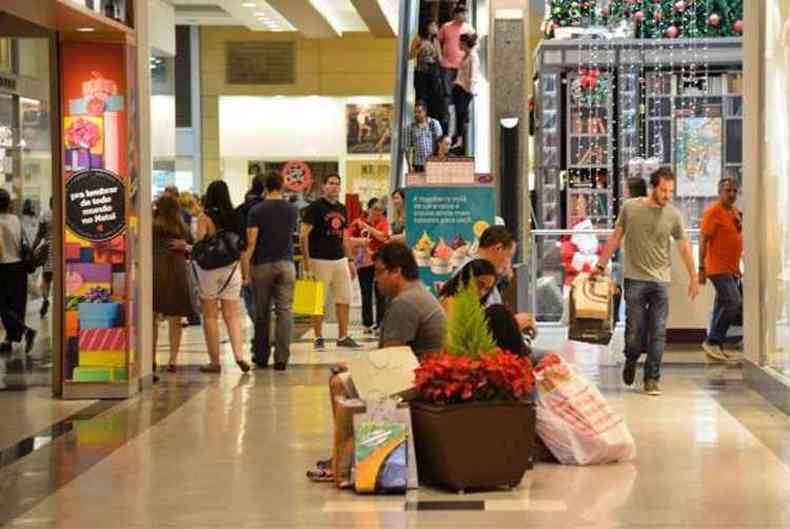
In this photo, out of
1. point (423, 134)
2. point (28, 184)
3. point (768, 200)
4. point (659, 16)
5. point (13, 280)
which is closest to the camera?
point (768, 200)

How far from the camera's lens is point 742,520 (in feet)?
21.8

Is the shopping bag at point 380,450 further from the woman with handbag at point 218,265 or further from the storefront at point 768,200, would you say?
the woman with handbag at point 218,265

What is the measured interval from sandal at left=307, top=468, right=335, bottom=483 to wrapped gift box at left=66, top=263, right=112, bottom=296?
11.8 ft

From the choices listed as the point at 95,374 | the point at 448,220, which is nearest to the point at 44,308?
the point at 95,374

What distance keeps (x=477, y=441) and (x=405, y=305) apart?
0.80 meters

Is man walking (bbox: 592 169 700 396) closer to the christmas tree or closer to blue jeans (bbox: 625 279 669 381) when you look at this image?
blue jeans (bbox: 625 279 669 381)

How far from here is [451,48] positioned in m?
14.6

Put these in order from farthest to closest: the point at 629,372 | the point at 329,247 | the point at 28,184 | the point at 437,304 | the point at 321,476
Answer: the point at 329,247, the point at 28,184, the point at 629,372, the point at 437,304, the point at 321,476

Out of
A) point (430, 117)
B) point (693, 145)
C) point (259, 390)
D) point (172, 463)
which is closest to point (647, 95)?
point (693, 145)

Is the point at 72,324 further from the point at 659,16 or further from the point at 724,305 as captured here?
the point at 659,16

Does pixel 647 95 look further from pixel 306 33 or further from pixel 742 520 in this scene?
pixel 742 520

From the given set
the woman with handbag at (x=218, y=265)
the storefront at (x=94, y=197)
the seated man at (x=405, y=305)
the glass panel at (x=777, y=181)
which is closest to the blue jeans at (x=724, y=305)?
the glass panel at (x=777, y=181)

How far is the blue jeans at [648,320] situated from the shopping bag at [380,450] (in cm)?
410

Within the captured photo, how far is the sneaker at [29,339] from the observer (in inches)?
502
